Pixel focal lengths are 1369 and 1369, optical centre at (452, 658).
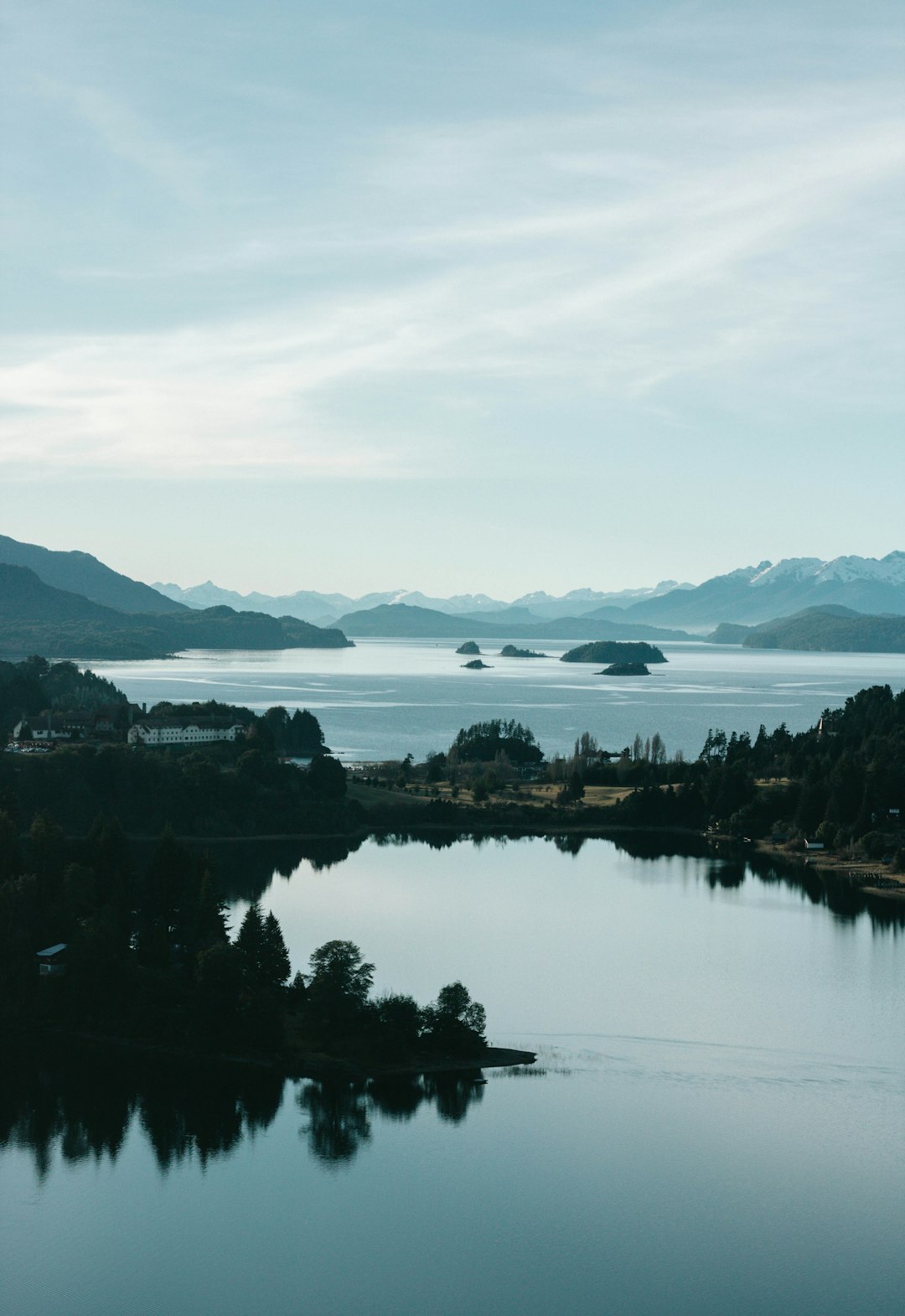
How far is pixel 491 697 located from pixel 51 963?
98.8 meters

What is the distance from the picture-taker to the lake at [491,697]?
87.9 m

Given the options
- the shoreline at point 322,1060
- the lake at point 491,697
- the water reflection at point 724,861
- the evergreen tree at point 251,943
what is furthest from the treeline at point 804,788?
the evergreen tree at point 251,943

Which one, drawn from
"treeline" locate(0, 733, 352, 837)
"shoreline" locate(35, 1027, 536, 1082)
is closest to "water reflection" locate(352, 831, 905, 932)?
"treeline" locate(0, 733, 352, 837)

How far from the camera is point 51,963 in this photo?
90.3 feet

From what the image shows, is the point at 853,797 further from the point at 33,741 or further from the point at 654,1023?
the point at 33,741

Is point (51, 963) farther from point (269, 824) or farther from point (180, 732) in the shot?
point (180, 732)

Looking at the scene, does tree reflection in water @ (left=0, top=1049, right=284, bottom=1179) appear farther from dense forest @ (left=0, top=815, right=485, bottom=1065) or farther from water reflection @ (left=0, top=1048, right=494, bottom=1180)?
dense forest @ (left=0, top=815, right=485, bottom=1065)

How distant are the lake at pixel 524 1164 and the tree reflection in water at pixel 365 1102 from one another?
0.06 meters

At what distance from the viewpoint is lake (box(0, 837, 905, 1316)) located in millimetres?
18250

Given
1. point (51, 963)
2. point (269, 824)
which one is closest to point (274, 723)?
point (269, 824)

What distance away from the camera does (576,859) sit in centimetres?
4816

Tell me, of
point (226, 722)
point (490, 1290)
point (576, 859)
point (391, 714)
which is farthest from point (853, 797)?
point (391, 714)

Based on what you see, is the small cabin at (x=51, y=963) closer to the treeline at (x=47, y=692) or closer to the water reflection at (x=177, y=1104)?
the water reflection at (x=177, y=1104)

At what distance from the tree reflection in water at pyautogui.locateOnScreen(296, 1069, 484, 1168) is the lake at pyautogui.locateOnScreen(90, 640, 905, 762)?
44276 millimetres
